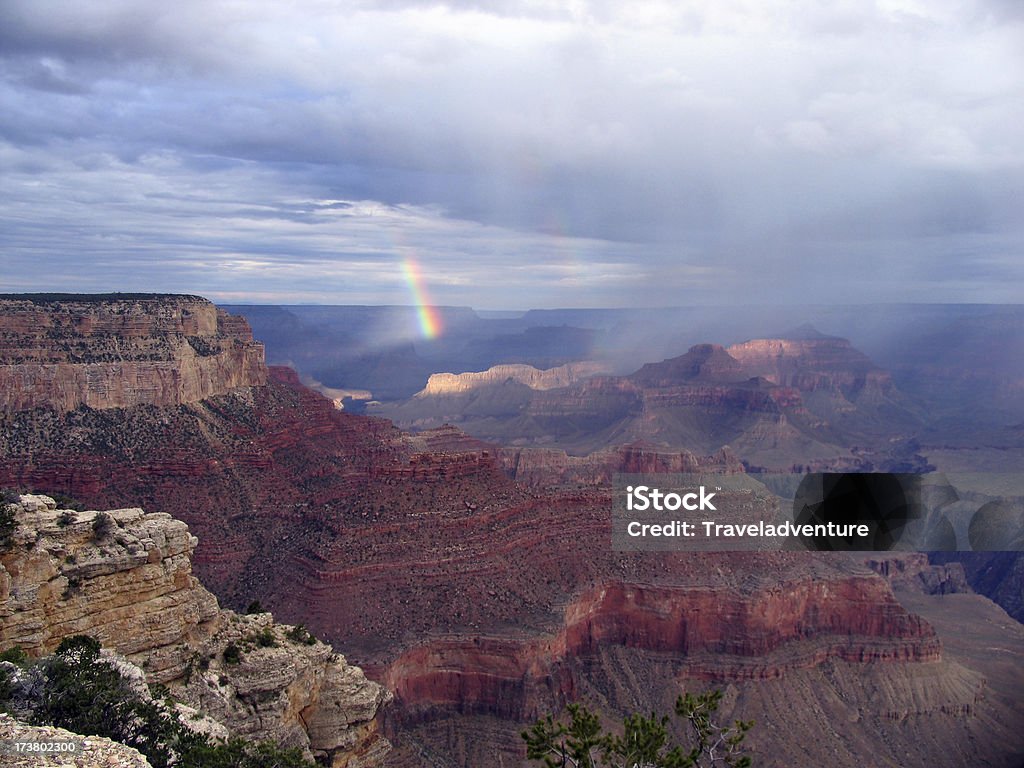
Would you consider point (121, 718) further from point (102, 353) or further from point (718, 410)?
point (718, 410)

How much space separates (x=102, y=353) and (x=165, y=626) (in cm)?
4232

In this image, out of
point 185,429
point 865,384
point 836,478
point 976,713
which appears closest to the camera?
point 976,713

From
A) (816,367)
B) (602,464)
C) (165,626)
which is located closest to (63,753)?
(165,626)

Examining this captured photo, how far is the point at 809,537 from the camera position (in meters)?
74.1

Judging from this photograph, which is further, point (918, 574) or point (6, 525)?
point (918, 574)

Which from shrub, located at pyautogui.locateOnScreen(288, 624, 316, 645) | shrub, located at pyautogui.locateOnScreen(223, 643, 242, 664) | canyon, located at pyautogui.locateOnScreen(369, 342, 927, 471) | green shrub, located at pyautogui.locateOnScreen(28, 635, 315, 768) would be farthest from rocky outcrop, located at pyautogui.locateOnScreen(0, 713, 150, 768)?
canyon, located at pyautogui.locateOnScreen(369, 342, 927, 471)

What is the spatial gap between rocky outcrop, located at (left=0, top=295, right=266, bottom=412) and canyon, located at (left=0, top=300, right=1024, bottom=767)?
973mm

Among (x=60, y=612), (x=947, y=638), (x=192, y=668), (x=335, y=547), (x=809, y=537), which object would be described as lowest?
(x=947, y=638)

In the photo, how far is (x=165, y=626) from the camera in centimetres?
2264

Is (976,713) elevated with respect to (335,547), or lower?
lower

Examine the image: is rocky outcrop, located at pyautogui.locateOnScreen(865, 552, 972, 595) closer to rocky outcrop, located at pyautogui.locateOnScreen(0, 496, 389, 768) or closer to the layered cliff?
rocky outcrop, located at pyautogui.locateOnScreen(0, 496, 389, 768)

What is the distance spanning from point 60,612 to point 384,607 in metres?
26.6

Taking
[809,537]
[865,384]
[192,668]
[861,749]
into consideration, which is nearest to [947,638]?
[809,537]

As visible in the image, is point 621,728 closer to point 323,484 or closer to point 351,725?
point 351,725
